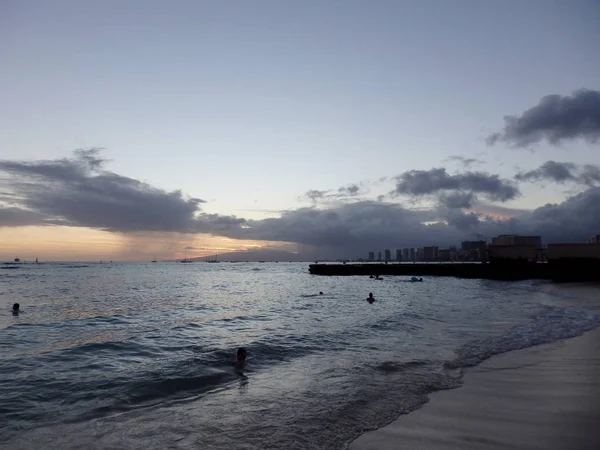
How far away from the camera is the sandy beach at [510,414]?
241 inches

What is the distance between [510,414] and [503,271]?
2948 inches

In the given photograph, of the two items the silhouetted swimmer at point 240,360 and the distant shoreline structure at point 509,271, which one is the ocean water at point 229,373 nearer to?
the silhouetted swimmer at point 240,360

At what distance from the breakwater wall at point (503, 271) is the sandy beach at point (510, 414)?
6324 cm

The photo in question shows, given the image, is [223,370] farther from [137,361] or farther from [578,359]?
[578,359]

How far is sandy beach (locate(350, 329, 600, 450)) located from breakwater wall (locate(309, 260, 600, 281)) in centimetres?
6324

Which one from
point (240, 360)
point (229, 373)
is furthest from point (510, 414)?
point (240, 360)

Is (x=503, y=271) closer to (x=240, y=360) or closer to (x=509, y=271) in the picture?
(x=509, y=271)

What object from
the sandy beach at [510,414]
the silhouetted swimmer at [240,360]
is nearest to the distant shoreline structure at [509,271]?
the sandy beach at [510,414]

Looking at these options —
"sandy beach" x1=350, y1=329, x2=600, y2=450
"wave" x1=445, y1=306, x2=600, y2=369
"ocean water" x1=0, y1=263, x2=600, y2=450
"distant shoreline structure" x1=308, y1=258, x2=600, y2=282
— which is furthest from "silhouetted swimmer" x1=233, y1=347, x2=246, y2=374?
"distant shoreline structure" x1=308, y1=258, x2=600, y2=282

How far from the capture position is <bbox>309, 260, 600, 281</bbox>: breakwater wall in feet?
204

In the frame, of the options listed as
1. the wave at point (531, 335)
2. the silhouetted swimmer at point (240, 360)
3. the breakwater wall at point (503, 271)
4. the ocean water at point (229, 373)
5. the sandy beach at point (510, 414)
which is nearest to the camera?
the sandy beach at point (510, 414)

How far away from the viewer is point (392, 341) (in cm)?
1659

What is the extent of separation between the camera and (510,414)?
735 cm

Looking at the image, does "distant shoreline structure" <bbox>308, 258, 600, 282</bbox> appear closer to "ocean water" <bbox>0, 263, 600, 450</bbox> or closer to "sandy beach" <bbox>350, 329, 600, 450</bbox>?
"ocean water" <bbox>0, 263, 600, 450</bbox>
